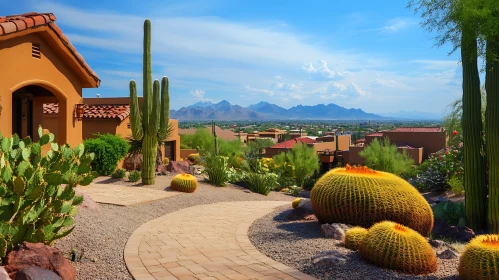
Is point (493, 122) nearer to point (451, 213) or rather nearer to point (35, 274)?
point (451, 213)

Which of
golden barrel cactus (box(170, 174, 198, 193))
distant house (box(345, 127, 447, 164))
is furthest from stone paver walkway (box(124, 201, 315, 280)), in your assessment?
distant house (box(345, 127, 447, 164))

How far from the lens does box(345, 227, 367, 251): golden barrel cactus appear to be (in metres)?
6.86

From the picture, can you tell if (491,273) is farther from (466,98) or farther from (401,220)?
(466,98)

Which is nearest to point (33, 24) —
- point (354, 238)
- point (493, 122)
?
point (354, 238)

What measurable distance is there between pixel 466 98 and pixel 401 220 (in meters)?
3.95

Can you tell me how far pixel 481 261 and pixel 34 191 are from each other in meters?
5.58

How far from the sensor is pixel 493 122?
30.7ft

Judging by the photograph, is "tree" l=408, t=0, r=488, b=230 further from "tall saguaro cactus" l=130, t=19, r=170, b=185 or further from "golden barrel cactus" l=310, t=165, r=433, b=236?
"tall saguaro cactus" l=130, t=19, r=170, b=185

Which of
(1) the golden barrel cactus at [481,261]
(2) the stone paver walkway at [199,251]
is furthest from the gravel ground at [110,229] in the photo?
(1) the golden barrel cactus at [481,261]

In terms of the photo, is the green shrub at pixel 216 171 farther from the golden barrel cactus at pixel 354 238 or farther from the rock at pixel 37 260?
the rock at pixel 37 260

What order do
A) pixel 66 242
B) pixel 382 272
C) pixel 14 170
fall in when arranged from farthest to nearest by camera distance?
pixel 66 242
pixel 14 170
pixel 382 272

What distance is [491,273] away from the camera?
5465 millimetres

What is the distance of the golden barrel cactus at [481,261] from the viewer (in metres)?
5.46

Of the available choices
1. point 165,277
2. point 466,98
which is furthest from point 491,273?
point 466,98
